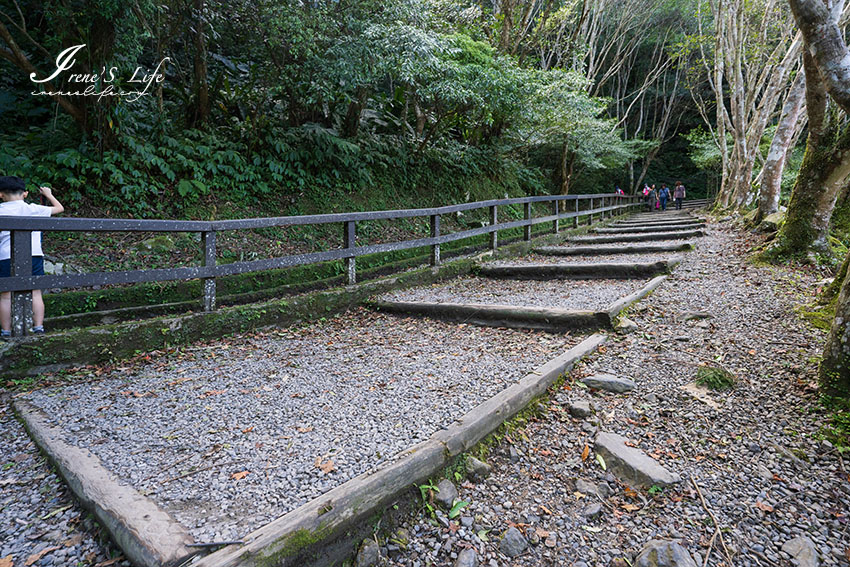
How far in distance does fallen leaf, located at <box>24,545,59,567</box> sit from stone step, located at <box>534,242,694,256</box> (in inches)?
336

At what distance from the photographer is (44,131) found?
650 cm

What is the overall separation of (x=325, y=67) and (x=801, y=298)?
705 centimetres

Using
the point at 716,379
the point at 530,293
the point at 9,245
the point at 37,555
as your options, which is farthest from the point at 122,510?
the point at 530,293

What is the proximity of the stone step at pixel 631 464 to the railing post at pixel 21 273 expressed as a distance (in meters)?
4.15

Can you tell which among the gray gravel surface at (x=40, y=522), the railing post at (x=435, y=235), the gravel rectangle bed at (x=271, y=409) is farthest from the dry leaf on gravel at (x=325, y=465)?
the railing post at (x=435, y=235)

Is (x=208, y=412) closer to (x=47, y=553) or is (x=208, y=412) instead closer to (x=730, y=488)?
(x=47, y=553)

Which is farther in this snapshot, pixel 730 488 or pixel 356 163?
pixel 356 163

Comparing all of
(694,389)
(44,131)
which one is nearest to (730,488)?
(694,389)

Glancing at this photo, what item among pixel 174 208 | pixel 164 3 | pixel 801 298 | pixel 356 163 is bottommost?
pixel 801 298

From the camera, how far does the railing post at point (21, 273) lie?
3252mm

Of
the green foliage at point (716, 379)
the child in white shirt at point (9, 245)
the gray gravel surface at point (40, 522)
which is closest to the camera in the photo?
the gray gravel surface at point (40, 522)

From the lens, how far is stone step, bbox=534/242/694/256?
795 centimetres

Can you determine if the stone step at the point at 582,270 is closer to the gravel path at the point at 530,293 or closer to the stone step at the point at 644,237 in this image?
the gravel path at the point at 530,293

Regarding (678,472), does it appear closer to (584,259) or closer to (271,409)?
(271,409)
